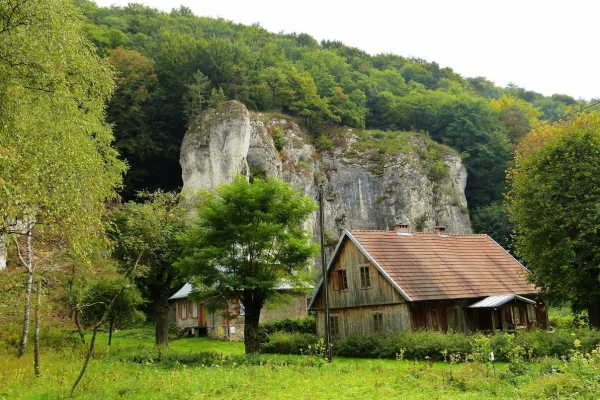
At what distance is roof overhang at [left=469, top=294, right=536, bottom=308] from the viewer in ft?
77.5

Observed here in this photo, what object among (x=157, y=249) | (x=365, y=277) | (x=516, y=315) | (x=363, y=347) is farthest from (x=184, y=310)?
(x=516, y=315)

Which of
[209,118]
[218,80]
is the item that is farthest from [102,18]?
[209,118]

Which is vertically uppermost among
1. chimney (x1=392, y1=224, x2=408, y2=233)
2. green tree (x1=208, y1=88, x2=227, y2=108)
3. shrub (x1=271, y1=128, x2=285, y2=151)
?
green tree (x1=208, y1=88, x2=227, y2=108)

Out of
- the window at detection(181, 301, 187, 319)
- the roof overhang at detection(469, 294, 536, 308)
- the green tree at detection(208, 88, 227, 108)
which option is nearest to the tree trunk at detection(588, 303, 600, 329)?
the roof overhang at detection(469, 294, 536, 308)

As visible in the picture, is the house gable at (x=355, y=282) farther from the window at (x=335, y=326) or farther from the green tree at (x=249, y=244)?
the green tree at (x=249, y=244)

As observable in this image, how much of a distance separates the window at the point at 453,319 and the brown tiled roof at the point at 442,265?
95 cm

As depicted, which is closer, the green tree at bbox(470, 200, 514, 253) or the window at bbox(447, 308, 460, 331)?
the window at bbox(447, 308, 460, 331)

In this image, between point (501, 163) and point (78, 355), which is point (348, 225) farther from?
point (78, 355)

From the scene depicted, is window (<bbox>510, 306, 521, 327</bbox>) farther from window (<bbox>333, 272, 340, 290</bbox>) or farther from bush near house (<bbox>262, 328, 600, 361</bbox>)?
window (<bbox>333, 272, 340, 290</bbox>)

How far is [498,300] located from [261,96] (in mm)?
36140

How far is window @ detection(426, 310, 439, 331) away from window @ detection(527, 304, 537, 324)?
5.85 m

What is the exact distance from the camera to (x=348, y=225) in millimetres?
50281

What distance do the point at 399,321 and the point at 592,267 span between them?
827 cm

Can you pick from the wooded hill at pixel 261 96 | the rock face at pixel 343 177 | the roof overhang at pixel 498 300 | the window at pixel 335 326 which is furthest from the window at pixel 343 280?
the wooded hill at pixel 261 96
